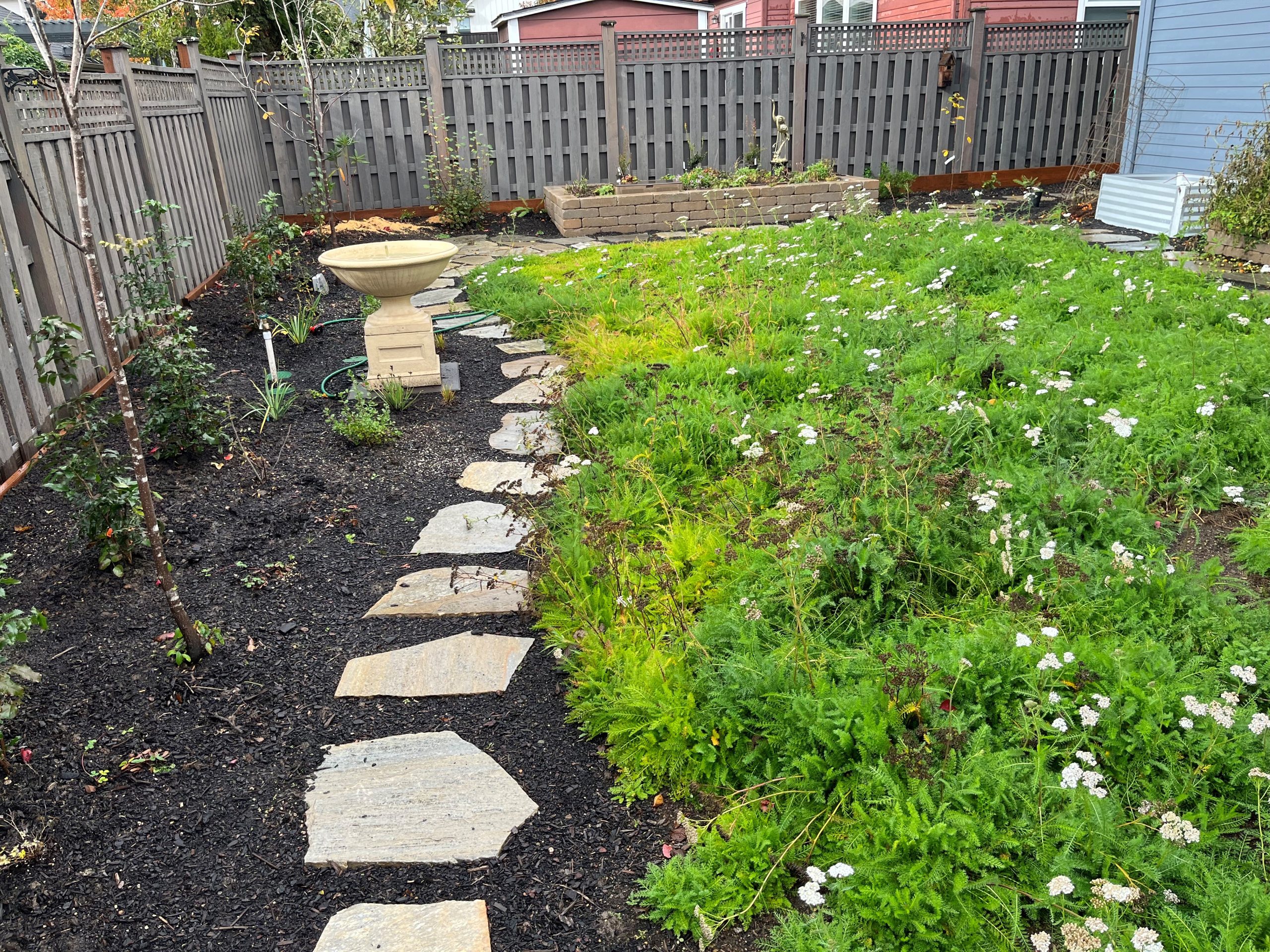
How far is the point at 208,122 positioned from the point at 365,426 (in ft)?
15.1

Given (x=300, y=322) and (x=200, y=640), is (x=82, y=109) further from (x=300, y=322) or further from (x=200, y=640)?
(x=200, y=640)

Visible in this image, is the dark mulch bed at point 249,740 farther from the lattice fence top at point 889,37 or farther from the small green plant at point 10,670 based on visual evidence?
the lattice fence top at point 889,37

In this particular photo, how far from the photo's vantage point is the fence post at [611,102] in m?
10.0

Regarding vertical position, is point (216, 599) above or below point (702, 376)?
below

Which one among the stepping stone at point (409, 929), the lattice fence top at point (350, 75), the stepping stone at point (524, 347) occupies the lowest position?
the stepping stone at point (409, 929)

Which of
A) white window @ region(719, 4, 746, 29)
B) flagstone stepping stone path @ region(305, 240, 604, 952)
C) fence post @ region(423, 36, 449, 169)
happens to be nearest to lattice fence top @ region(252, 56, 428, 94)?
fence post @ region(423, 36, 449, 169)

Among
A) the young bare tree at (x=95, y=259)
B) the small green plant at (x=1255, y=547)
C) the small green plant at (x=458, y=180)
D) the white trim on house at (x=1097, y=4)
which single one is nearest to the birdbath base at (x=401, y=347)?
the young bare tree at (x=95, y=259)

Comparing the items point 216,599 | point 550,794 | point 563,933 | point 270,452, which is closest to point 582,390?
point 270,452

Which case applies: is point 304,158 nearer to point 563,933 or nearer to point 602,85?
point 602,85

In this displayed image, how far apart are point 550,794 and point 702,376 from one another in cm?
237

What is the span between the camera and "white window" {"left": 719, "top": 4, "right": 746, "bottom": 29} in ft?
63.4

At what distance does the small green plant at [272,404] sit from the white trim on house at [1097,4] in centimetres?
1231

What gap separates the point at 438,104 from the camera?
9.95 metres

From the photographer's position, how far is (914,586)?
2434 millimetres
